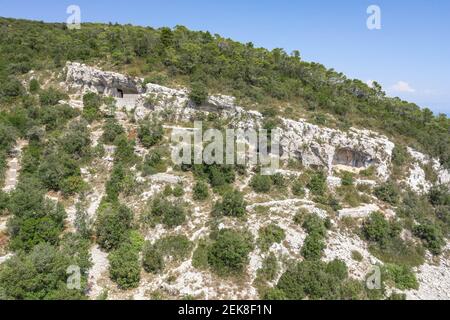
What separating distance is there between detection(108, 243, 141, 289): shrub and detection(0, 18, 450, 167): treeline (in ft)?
77.9

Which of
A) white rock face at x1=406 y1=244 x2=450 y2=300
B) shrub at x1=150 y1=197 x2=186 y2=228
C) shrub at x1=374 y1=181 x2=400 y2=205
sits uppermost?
shrub at x1=374 y1=181 x2=400 y2=205

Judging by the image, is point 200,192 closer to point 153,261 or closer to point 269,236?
point 269,236

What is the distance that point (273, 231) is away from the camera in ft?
78.1

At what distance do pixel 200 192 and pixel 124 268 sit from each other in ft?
32.0

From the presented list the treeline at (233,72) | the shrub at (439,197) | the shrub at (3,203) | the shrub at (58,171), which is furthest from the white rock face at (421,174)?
the shrub at (3,203)

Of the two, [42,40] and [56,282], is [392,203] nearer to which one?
[56,282]

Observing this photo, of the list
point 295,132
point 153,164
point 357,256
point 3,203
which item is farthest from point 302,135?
point 3,203

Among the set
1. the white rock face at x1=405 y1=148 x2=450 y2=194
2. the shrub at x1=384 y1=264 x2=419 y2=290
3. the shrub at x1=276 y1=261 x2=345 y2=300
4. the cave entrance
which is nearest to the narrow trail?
the shrub at x1=276 y1=261 x2=345 y2=300

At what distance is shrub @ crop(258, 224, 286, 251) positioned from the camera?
75.6ft

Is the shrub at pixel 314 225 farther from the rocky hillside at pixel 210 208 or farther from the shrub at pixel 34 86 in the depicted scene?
the shrub at pixel 34 86

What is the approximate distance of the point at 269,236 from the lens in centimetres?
2344

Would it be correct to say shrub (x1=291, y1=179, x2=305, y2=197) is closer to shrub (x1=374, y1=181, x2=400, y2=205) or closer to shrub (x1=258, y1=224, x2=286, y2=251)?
shrub (x1=258, y1=224, x2=286, y2=251)

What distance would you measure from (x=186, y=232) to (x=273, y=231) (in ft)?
23.9

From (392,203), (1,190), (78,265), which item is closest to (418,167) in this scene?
(392,203)
